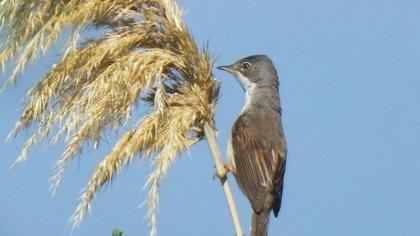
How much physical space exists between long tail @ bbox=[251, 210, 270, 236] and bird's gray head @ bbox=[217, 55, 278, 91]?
53.4 inches

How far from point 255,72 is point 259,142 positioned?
25.2 inches

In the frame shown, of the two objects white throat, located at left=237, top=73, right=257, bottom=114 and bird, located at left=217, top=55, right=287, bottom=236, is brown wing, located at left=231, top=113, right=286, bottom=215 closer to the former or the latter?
bird, located at left=217, top=55, right=287, bottom=236

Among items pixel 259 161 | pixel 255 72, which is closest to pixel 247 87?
pixel 255 72

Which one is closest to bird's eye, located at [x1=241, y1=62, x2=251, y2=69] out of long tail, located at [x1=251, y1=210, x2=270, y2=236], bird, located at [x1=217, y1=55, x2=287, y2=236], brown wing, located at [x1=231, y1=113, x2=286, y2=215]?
bird, located at [x1=217, y1=55, x2=287, y2=236]

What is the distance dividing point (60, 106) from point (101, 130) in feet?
0.76

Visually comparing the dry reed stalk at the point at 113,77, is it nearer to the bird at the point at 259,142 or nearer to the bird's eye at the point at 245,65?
the bird at the point at 259,142

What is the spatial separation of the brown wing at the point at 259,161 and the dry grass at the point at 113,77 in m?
1.09

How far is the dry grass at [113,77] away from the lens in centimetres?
298

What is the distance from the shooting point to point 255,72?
17.2ft

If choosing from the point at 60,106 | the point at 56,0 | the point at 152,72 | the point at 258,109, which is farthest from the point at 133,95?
the point at 258,109

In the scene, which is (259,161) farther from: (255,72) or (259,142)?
(255,72)

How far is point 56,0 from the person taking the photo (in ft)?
10.4

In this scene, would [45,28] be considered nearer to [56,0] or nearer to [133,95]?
[56,0]

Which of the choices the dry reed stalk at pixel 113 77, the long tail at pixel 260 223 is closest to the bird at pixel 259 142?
the long tail at pixel 260 223
